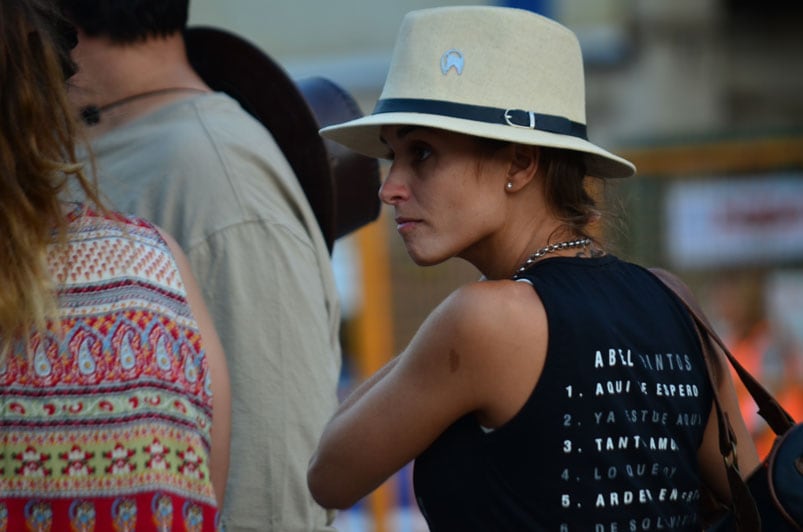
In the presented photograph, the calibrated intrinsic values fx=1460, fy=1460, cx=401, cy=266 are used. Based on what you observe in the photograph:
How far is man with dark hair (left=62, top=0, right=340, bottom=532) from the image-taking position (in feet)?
8.61

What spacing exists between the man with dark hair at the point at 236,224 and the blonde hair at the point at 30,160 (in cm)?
56

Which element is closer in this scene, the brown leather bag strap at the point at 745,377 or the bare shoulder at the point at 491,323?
the bare shoulder at the point at 491,323

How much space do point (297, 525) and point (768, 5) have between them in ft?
34.8

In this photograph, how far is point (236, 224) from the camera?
2691 millimetres

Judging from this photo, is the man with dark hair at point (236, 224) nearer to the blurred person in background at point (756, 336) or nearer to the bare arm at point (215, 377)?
the bare arm at point (215, 377)

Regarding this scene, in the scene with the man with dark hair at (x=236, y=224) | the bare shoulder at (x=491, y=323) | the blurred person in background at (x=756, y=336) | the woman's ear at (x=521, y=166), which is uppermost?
the woman's ear at (x=521, y=166)

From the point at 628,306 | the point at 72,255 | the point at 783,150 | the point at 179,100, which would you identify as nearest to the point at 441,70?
the point at 628,306

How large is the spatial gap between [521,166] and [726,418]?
1.61 feet

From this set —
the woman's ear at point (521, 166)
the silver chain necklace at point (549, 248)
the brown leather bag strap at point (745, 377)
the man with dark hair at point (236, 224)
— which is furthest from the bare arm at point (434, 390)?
the man with dark hair at point (236, 224)

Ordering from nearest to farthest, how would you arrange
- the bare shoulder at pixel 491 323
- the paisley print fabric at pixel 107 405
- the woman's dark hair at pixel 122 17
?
the paisley print fabric at pixel 107 405 < the bare shoulder at pixel 491 323 < the woman's dark hair at pixel 122 17

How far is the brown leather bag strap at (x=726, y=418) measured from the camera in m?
2.16

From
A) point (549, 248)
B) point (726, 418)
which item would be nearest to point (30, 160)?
point (549, 248)

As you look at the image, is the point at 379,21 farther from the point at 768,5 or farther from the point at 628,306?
the point at 628,306

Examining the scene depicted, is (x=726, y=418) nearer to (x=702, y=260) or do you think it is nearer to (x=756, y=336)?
(x=756, y=336)
